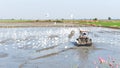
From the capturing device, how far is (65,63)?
Result: 24297mm

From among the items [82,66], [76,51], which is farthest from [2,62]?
[76,51]

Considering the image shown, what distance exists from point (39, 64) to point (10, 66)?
2.52m

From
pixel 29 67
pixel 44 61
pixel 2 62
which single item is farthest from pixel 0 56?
pixel 29 67

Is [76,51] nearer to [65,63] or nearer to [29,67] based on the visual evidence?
[65,63]

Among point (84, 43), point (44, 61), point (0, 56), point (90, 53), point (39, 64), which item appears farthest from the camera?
point (84, 43)

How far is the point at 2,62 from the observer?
25219 millimetres

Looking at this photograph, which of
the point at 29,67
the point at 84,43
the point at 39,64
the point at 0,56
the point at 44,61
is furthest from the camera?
the point at 84,43

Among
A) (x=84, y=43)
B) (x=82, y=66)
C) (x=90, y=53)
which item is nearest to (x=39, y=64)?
(x=82, y=66)

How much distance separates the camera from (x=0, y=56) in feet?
95.9

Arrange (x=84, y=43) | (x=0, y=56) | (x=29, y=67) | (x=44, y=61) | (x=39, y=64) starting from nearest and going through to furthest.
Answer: (x=29, y=67)
(x=39, y=64)
(x=44, y=61)
(x=0, y=56)
(x=84, y=43)

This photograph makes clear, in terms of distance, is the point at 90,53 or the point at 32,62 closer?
the point at 32,62

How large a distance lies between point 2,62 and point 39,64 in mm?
3721

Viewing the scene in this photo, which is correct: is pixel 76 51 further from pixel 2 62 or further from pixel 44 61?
pixel 2 62

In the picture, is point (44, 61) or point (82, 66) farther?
point (44, 61)
